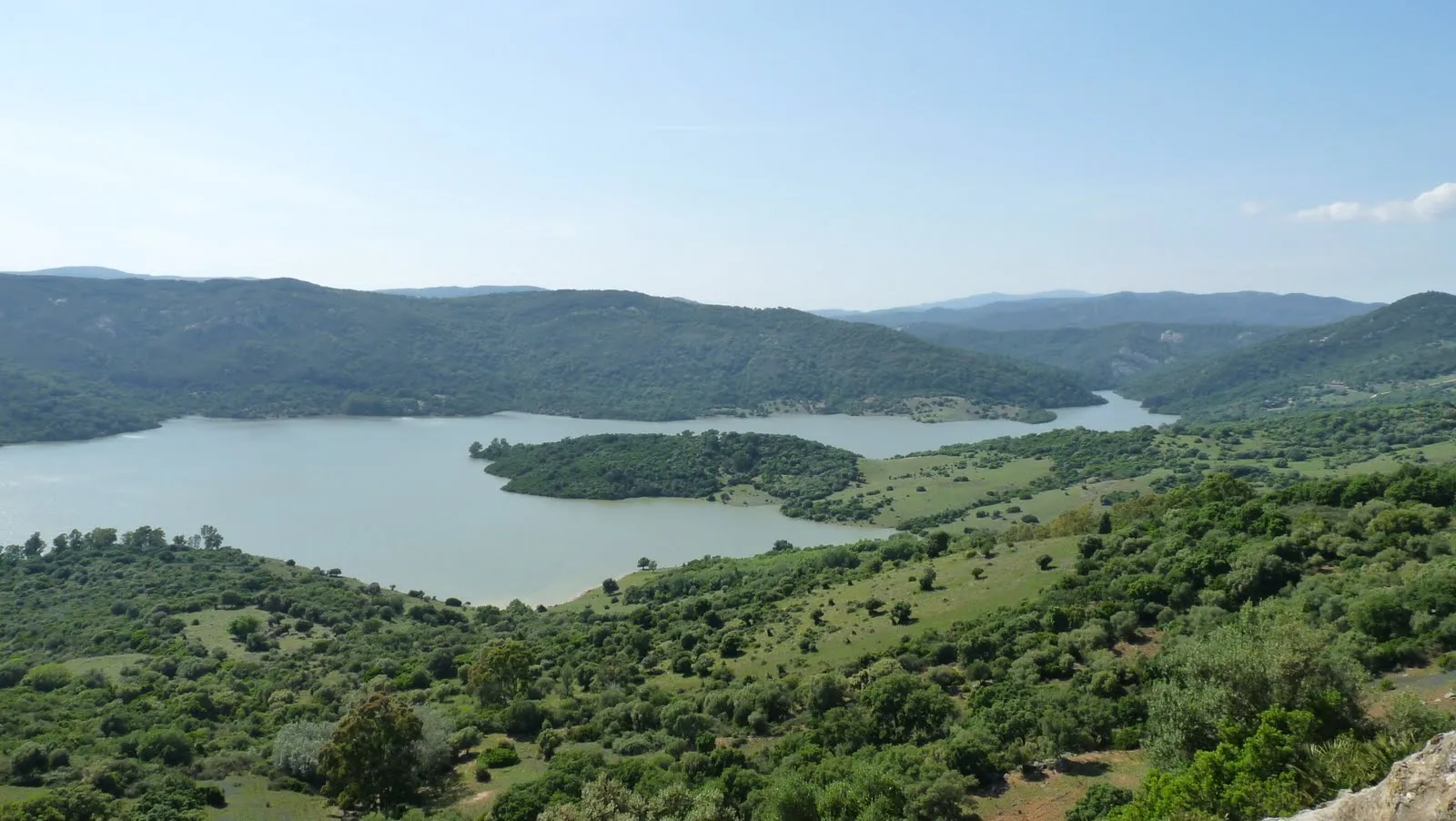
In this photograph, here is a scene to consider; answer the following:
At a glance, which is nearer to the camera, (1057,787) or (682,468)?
(1057,787)

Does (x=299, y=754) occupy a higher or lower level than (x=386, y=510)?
higher

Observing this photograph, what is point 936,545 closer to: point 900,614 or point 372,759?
point 900,614

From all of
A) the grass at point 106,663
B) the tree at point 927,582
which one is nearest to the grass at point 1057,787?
the tree at point 927,582

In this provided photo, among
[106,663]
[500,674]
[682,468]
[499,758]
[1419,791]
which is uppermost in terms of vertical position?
[1419,791]

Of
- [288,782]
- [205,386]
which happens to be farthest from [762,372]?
[288,782]

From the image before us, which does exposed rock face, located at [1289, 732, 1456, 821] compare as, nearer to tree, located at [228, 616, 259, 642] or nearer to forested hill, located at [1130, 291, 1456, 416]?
tree, located at [228, 616, 259, 642]

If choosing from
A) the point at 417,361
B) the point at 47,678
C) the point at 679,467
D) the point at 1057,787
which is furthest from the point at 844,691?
the point at 417,361

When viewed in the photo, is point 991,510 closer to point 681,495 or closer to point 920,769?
point 681,495

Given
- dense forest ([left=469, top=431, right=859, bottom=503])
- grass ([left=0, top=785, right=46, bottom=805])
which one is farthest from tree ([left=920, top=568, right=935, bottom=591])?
dense forest ([left=469, top=431, right=859, bottom=503])
